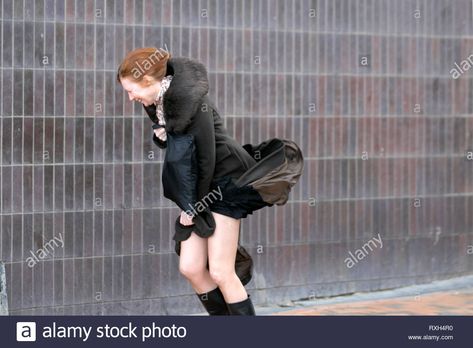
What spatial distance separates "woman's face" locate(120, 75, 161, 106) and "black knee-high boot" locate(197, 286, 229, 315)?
1180mm

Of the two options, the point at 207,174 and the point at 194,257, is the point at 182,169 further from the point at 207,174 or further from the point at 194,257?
the point at 194,257

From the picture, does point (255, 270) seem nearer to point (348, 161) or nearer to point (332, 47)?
point (348, 161)

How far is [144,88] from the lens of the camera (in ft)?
21.4

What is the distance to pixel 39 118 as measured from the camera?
8688mm

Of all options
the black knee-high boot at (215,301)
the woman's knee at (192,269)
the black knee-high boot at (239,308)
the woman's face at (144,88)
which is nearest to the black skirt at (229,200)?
the woman's knee at (192,269)

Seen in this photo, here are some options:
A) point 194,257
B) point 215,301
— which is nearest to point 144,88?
point 194,257

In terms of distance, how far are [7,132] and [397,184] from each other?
3.54 meters

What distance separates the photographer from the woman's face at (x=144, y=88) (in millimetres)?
6492

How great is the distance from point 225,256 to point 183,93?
0.97 metres

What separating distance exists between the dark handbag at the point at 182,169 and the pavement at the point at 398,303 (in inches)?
120

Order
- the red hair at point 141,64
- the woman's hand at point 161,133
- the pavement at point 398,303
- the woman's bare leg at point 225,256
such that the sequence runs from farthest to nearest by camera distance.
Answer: the pavement at point 398,303 < the woman's hand at point 161,133 < the woman's bare leg at point 225,256 < the red hair at point 141,64

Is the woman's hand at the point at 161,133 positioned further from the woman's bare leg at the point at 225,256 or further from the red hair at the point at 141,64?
the woman's bare leg at the point at 225,256

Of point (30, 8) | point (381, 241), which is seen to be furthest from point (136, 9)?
point (381, 241)

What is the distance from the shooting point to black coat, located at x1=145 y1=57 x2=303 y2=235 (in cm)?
649
